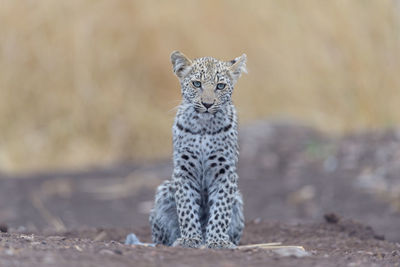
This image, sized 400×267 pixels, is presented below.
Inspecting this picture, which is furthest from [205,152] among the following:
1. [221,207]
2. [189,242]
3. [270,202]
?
[270,202]

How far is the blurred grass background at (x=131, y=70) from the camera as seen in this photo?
14414mm

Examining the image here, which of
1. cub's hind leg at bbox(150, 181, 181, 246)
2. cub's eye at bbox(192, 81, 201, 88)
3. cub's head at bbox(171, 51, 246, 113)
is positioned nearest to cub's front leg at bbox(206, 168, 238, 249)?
cub's hind leg at bbox(150, 181, 181, 246)

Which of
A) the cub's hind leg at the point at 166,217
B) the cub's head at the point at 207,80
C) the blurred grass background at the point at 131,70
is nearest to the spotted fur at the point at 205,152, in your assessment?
the cub's head at the point at 207,80

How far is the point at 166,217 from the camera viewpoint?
6.50 m

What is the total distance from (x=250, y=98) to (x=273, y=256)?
1070 cm

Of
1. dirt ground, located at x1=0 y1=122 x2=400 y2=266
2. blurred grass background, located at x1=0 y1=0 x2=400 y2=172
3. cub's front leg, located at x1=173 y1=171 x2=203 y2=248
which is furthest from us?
blurred grass background, located at x1=0 y1=0 x2=400 y2=172

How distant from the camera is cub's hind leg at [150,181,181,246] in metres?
6.48

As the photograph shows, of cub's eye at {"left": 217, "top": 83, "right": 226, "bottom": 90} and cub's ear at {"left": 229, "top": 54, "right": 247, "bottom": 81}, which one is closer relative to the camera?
cub's eye at {"left": 217, "top": 83, "right": 226, "bottom": 90}

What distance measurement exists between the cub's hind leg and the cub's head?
82 cm

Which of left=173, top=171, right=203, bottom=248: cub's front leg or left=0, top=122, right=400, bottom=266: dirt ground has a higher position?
left=0, top=122, right=400, bottom=266: dirt ground

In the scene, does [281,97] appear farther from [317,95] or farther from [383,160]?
[383,160]

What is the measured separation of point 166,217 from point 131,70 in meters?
9.53

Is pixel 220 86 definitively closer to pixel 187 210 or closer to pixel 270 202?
pixel 187 210

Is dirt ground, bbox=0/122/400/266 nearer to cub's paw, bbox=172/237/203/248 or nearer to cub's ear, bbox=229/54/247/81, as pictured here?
cub's paw, bbox=172/237/203/248
